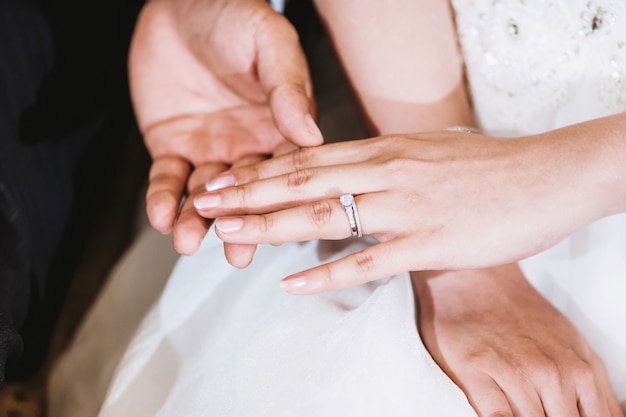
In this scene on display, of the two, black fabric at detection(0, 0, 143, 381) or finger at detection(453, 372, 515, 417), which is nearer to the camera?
finger at detection(453, 372, 515, 417)

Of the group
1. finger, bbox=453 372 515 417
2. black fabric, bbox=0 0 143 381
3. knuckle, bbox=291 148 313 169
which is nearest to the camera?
finger, bbox=453 372 515 417

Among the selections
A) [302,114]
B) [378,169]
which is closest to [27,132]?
[302,114]

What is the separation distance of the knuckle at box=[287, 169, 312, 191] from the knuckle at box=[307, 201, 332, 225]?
0.03 metres

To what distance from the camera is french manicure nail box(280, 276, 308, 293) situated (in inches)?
25.1

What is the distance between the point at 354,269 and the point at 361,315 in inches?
2.2

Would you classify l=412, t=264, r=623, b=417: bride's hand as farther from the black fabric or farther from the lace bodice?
the black fabric

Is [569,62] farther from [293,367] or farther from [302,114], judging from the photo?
[293,367]

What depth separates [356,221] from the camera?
67 centimetres

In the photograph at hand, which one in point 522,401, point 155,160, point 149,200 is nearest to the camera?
point 522,401

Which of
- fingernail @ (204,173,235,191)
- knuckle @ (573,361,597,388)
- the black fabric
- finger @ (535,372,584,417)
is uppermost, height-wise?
fingernail @ (204,173,235,191)

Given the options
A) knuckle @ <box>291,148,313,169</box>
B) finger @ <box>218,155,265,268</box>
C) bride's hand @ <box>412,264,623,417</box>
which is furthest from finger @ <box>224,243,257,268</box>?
bride's hand @ <box>412,264,623,417</box>

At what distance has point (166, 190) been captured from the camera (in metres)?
0.79

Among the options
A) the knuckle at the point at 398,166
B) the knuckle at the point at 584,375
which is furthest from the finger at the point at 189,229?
the knuckle at the point at 584,375

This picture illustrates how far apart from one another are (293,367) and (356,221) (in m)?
0.18
